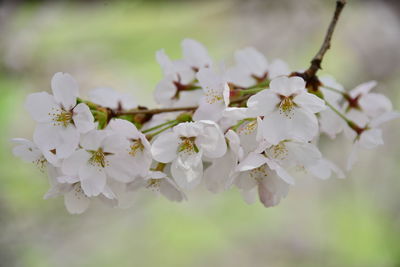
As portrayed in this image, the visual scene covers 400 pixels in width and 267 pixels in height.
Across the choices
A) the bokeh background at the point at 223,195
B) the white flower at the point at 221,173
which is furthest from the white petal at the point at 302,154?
the bokeh background at the point at 223,195

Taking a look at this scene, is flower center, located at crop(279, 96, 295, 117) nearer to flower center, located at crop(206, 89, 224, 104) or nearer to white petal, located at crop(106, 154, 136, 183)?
flower center, located at crop(206, 89, 224, 104)

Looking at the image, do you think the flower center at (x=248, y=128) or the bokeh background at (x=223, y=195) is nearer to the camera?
the flower center at (x=248, y=128)

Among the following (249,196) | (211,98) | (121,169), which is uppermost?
(211,98)

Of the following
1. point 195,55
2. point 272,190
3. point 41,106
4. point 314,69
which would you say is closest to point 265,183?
point 272,190

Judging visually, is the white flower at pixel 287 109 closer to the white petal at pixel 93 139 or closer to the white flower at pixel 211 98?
the white flower at pixel 211 98

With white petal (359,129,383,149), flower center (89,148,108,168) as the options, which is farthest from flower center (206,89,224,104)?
white petal (359,129,383,149)

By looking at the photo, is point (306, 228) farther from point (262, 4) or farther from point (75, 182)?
point (75, 182)

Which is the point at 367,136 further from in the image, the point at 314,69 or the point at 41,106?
the point at 41,106
